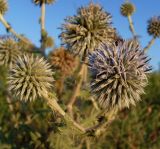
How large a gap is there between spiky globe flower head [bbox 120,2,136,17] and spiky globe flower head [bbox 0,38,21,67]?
1415mm

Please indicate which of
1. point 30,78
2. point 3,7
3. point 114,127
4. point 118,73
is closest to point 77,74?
point 30,78

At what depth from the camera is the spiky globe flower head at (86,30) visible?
4.17 metres

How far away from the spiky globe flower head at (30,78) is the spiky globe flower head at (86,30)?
43 cm

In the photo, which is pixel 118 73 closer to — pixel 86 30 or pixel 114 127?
pixel 86 30

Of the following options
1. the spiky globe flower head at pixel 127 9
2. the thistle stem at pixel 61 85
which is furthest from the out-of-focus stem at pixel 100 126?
the spiky globe flower head at pixel 127 9

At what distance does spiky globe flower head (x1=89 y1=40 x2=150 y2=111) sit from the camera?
3.54 metres

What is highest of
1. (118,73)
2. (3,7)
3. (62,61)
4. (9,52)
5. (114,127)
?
(3,7)

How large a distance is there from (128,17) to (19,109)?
1.86 metres

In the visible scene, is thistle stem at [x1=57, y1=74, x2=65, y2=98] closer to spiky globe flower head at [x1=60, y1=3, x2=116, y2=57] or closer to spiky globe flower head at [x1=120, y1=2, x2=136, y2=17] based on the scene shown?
spiky globe flower head at [x1=60, y1=3, x2=116, y2=57]

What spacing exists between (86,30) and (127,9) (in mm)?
1435

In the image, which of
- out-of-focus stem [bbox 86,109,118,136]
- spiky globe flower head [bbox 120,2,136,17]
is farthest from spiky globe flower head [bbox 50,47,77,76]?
out-of-focus stem [bbox 86,109,118,136]

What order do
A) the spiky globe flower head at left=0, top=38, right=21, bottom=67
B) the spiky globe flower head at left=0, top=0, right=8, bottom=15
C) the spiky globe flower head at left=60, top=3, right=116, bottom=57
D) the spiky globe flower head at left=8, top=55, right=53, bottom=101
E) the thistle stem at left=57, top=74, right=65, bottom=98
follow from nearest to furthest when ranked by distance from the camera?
the spiky globe flower head at left=8, top=55, right=53, bottom=101 < the spiky globe flower head at left=60, top=3, right=116, bottom=57 < the thistle stem at left=57, top=74, right=65, bottom=98 < the spiky globe flower head at left=0, top=38, right=21, bottom=67 < the spiky globe flower head at left=0, top=0, right=8, bottom=15

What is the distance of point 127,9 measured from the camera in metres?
5.50

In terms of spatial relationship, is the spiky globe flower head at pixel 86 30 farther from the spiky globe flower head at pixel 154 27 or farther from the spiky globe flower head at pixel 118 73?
the spiky globe flower head at pixel 154 27
